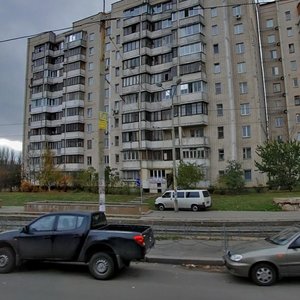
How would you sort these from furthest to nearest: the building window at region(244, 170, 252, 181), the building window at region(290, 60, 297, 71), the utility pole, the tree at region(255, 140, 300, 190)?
1. the building window at region(290, 60, 297, 71)
2. the building window at region(244, 170, 252, 181)
3. the tree at region(255, 140, 300, 190)
4. the utility pole

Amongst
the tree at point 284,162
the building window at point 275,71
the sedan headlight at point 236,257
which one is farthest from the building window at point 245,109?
the sedan headlight at point 236,257

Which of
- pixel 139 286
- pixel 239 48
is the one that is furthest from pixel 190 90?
pixel 139 286

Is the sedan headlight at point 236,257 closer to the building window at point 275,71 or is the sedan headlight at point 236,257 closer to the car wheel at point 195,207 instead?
the car wheel at point 195,207

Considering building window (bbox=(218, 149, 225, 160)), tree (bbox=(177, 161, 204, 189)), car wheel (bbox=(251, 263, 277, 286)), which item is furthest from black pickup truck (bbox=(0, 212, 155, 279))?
building window (bbox=(218, 149, 225, 160))

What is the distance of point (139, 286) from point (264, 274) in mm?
2742

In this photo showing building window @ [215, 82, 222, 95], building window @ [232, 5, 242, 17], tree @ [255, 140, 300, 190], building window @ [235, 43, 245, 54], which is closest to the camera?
tree @ [255, 140, 300, 190]

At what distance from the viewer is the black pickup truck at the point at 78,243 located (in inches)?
312

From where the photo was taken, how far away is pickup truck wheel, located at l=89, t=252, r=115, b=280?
786 cm

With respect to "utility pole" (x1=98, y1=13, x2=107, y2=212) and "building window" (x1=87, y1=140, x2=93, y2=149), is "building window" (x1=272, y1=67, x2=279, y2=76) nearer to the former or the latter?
"building window" (x1=87, y1=140, x2=93, y2=149)

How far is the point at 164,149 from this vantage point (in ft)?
158

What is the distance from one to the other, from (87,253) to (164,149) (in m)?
40.1

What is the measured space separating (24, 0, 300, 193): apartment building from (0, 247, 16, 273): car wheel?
34034 mm

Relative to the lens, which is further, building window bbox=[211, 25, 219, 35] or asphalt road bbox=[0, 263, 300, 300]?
building window bbox=[211, 25, 219, 35]

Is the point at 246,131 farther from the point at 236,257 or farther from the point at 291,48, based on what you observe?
the point at 236,257
